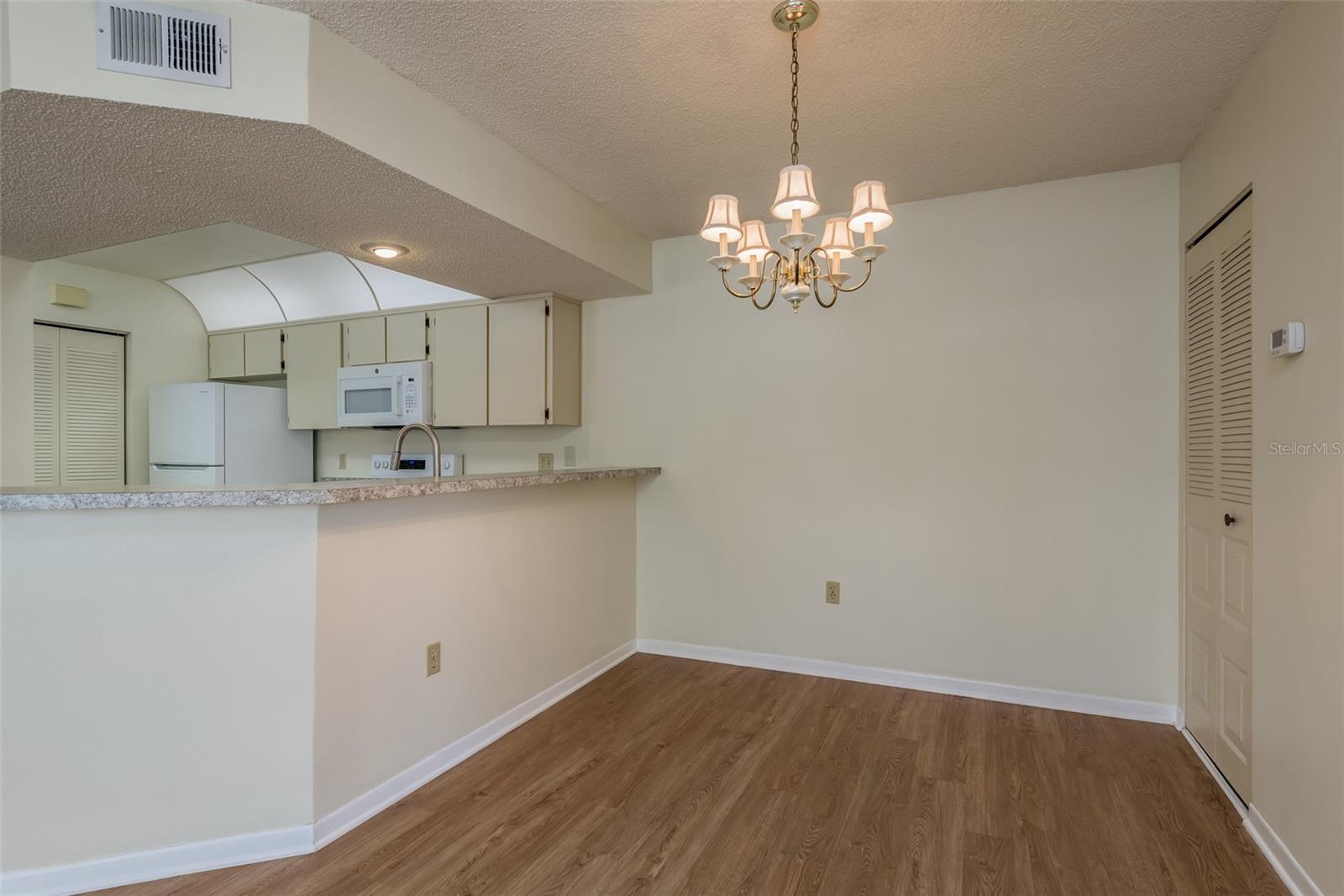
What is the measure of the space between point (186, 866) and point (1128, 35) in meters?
3.60

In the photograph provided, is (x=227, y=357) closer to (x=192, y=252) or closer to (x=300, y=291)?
(x=300, y=291)

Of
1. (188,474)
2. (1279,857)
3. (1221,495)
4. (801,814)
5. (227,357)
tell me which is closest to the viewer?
(1279,857)

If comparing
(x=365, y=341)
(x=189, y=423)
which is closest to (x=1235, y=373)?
(x=365, y=341)

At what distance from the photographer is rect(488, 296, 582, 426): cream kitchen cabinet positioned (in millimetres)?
3629

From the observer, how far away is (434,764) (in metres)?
2.27

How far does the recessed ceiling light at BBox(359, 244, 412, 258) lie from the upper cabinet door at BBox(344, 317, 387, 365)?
4.34 ft

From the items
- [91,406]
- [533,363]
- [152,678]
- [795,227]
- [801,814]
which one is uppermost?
[795,227]

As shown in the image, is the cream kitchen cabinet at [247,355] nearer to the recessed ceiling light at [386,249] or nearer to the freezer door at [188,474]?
the freezer door at [188,474]

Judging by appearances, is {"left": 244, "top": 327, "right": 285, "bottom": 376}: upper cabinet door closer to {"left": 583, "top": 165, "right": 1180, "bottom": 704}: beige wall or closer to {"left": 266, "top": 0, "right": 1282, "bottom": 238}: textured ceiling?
{"left": 583, "top": 165, "right": 1180, "bottom": 704}: beige wall

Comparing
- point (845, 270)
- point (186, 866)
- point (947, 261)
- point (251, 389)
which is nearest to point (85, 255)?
point (251, 389)

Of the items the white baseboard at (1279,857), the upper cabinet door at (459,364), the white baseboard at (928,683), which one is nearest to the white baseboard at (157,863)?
the white baseboard at (928,683)

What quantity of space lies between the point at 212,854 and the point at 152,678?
53 centimetres

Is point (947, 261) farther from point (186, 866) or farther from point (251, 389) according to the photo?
point (251, 389)

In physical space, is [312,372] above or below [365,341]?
below
